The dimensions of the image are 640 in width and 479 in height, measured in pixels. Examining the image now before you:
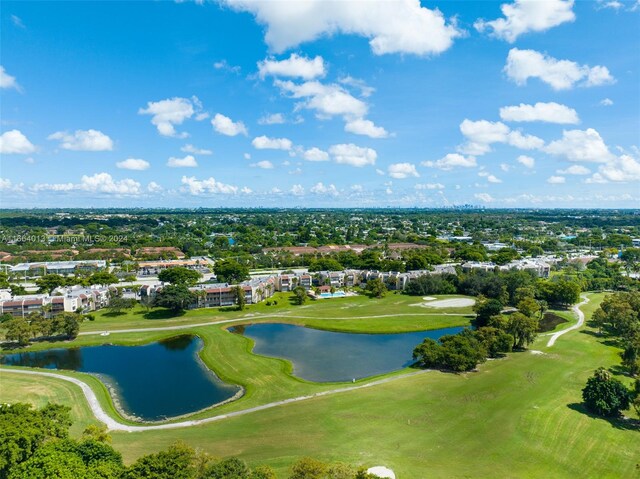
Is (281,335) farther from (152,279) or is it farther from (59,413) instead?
(152,279)

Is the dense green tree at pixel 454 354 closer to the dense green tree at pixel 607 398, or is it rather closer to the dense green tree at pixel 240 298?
the dense green tree at pixel 607 398

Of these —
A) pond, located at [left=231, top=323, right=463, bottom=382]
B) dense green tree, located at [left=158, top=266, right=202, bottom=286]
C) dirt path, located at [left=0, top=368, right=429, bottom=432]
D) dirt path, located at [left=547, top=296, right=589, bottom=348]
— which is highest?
dense green tree, located at [left=158, top=266, right=202, bottom=286]

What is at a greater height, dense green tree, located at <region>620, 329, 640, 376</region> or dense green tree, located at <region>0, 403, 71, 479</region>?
dense green tree, located at <region>0, 403, 71, 479</region>

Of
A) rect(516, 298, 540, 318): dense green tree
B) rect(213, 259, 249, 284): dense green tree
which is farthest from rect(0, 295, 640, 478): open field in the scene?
rect(213, 259, 249, 284): dense green tree

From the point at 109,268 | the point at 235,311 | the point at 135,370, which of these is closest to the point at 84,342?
the point at 135,370

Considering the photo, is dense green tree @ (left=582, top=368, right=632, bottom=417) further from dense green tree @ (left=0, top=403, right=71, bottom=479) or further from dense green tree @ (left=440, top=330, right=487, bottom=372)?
dense green tree @ (left=0, top=403, right=71, bottom=479)

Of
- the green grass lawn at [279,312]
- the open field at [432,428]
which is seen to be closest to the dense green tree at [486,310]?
the green grass lawn at [279,312]
